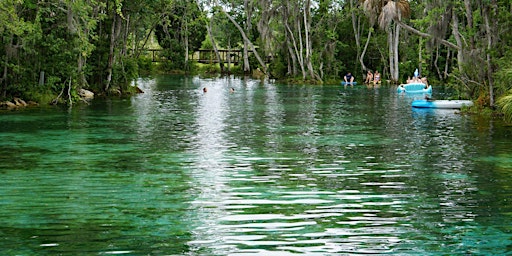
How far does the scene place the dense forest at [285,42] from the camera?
29.6m

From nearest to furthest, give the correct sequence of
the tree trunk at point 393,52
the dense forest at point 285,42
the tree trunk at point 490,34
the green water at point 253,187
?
the green water at point 253,187 < the tree trunk at point 490,34 < the dense forest at point 285,42 < the tree trunk at point 393,52

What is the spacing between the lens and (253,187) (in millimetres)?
14047

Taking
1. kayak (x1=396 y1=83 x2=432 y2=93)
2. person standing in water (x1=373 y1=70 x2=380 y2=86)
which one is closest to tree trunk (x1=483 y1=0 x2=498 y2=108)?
kayak (x1=396 y1=83 x2=432 y2=93)

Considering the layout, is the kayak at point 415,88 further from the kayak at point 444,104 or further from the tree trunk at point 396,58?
the kayak at point 444,104

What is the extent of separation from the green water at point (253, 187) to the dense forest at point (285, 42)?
360 centimetres

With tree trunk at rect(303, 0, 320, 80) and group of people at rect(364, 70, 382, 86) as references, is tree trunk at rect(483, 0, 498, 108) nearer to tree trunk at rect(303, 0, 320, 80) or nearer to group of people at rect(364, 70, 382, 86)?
group of people at rect(364, 70, 382, 86)

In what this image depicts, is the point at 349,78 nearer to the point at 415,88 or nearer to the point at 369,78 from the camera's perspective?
the point at 369,78

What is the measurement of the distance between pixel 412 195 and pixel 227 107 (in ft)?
74.0

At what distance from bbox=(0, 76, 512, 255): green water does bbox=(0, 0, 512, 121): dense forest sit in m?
3.60

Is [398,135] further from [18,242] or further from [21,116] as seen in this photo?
[18,242]

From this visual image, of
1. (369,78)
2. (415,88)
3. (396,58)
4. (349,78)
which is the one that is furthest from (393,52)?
(415,88)

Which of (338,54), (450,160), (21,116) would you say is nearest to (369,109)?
(21,116)

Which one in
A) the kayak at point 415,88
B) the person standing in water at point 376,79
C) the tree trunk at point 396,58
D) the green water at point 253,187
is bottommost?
the green water at point 253,187

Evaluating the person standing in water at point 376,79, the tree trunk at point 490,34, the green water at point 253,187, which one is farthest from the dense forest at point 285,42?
the green water at point 253,187
